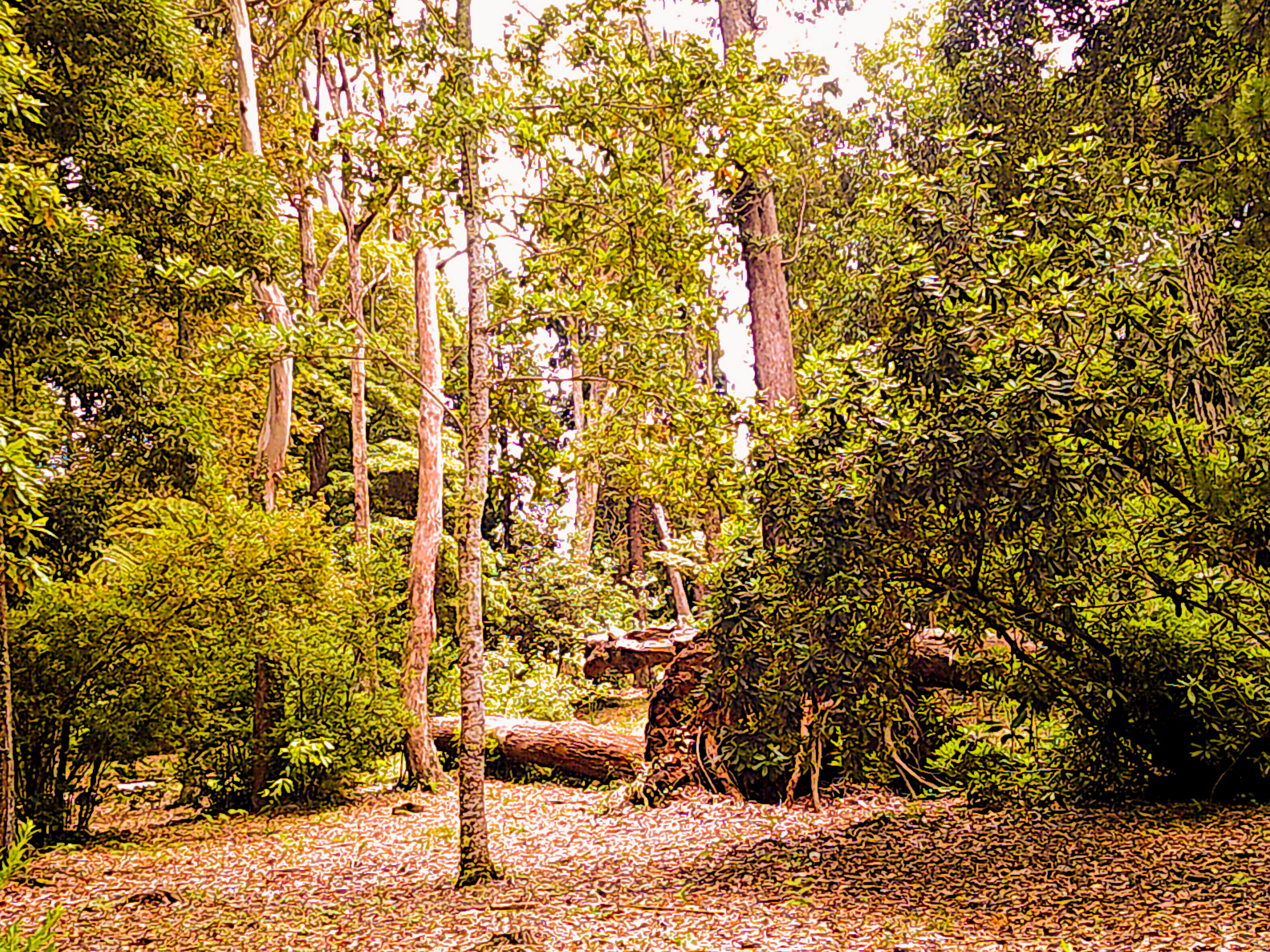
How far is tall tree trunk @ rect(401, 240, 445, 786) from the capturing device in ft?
30.9

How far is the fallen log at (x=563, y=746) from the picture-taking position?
29.7ft

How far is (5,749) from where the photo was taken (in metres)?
5.61

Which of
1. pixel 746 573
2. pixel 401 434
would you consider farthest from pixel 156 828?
pixel 401 434

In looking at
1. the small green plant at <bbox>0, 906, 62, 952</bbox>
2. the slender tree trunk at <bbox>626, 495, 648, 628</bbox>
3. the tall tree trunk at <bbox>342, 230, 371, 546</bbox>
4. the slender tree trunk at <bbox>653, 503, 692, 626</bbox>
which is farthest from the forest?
the slender tree trunk at <bbox>626, 495, 648, 628</bbox>

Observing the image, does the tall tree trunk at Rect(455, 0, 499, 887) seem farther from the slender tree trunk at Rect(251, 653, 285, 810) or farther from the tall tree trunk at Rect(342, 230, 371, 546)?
the tall tree trunk at Rect(342, 230, 371, 546)

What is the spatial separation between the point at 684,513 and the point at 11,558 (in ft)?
12.3

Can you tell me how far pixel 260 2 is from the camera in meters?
11.0

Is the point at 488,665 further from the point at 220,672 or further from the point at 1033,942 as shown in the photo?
the point at 1033,942

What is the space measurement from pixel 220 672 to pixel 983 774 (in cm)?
577

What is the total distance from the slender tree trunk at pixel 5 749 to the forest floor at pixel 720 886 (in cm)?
34

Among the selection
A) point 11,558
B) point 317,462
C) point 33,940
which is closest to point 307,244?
point 317,462

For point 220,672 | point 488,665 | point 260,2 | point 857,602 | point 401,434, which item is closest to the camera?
point 857,602

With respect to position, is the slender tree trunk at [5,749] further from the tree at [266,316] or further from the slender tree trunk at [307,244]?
the slender tree trunk at [307,244]

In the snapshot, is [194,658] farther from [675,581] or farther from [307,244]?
[675,581]
